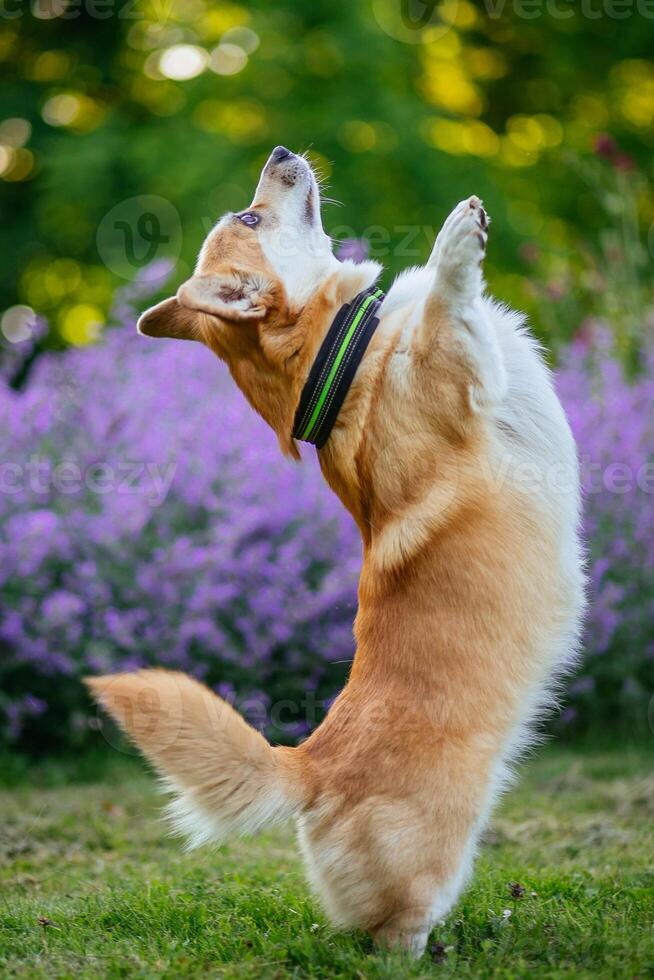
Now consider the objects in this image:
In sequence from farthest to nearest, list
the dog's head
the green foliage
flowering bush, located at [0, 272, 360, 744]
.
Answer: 1. the green foliage
2. flowering bush, located at [0, 272, 360, 744]
3. the dog's head

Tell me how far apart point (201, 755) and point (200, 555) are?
2.72 m

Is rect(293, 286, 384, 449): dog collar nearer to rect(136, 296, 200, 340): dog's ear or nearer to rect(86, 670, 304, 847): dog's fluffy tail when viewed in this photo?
rect(136, 296, 200, 340): dog's ear

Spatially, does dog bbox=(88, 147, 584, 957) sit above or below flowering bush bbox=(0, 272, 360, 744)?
above

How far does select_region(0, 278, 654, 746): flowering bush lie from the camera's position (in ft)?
17.6

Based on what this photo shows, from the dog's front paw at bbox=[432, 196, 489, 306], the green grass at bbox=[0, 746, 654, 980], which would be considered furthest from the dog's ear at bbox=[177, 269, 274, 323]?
the green grass at bbox=[0, 746, 654, 980]

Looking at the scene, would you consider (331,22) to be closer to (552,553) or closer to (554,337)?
(554,337)

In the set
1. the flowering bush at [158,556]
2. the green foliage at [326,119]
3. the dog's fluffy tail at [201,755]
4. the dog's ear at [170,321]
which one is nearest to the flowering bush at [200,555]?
the flowering bush at [158,556]

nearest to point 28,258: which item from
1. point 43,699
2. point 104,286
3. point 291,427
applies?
point 104,286

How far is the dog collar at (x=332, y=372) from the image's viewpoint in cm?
308

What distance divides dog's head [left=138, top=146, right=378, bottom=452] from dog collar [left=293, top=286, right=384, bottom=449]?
76mm

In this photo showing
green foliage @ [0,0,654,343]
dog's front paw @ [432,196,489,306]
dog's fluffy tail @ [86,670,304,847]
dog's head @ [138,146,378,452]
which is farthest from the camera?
green foliage @ [0,0,654,343]

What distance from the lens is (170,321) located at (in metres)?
3.58

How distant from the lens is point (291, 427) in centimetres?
322

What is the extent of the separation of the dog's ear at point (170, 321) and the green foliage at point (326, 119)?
4.91 metres
